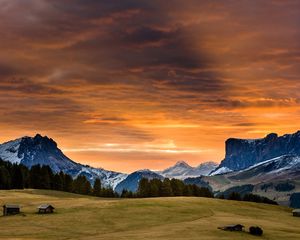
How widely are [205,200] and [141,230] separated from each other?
65.5 meters

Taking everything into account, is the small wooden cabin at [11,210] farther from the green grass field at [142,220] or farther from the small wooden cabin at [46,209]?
the small wooden cabin at [46,209]

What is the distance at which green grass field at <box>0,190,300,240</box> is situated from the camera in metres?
108

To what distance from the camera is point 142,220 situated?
5064 inches

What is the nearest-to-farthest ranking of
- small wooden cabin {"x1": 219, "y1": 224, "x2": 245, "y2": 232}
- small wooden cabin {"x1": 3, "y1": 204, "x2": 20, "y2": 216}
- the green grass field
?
the green grass field, small wooden cabin {"x1": 219, "y1": 224, "x2": 245, "y2": 232}, small wooden cabin {"x1": 3, "y1": 204, "x2": 20, "y2": 216}

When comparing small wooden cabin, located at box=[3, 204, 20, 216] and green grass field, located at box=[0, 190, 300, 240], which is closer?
green grass field, located at box=[0, 190, 300, 240]

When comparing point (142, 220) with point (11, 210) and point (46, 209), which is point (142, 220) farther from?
point (11, 210)

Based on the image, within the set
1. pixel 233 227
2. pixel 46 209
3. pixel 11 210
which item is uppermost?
pixel 46 209

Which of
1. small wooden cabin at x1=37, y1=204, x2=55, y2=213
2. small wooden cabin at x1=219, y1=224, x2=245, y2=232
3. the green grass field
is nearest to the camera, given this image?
the green grass field

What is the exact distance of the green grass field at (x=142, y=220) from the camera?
353 feet

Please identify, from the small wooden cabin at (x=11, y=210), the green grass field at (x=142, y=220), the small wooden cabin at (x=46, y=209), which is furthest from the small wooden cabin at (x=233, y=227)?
the small wooden cabin at (x=11, y=210)

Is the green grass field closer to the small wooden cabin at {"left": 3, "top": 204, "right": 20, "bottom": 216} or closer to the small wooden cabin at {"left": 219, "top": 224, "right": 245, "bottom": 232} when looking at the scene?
the small wooden cabin at {"left": 219, "top": 224, "right": 245, "bottom": 232}

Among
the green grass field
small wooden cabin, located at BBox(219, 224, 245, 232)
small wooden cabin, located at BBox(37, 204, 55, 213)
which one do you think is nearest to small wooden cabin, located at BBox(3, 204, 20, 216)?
the green grass field

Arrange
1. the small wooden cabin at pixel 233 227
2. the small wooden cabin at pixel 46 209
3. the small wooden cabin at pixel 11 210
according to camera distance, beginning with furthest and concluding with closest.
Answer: the small wooden cabin at pixel 46 209, the small wooden cabin at pixel 11 210, the small wooden cabin at pixel 233 227

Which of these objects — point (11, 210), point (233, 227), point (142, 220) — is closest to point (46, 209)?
point (11, 210)
